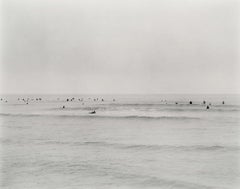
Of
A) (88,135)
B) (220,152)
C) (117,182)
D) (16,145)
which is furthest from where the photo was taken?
(88,135)

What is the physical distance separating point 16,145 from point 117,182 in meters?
13.4

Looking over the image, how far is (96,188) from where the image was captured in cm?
1850

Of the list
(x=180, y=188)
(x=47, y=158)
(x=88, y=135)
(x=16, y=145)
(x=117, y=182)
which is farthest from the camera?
(x=88, y=135)

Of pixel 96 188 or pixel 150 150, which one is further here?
pixel 150 150

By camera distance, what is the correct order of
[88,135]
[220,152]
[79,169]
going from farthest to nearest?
[88,135]
[220,152]
[79,169]

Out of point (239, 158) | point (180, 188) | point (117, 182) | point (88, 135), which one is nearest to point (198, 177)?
point (180, 188)

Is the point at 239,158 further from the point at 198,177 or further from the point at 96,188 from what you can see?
the point at 96,188

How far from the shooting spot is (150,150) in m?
28.7

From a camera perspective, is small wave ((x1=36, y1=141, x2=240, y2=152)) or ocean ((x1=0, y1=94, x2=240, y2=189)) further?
small wave ((x1=36, y1=141, x2=240, y2=152))

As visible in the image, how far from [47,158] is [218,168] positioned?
10.6 meters

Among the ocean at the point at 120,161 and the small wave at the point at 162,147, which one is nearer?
the ocean at the point at 120,161

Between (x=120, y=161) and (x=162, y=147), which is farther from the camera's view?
(x=162, y=147)

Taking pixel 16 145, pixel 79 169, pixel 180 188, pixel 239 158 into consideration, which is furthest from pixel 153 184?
pixel 16 145

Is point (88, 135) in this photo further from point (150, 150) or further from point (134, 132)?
point (150, 150)
